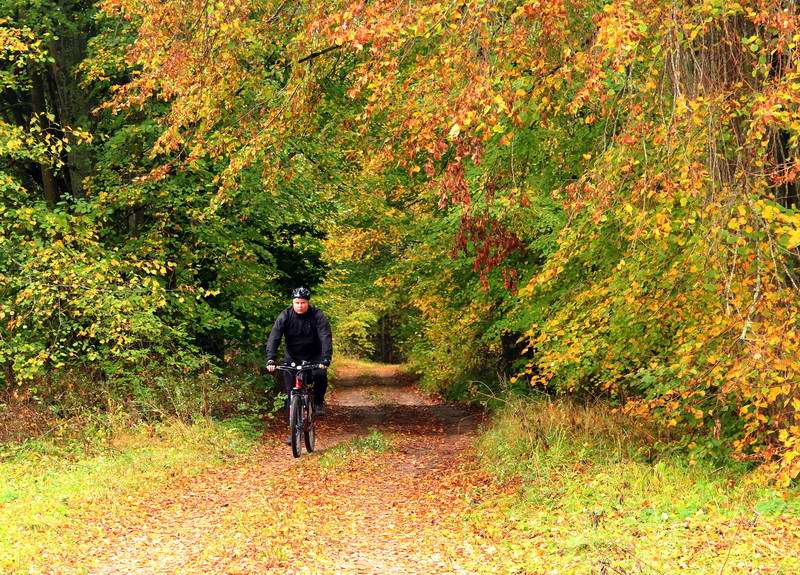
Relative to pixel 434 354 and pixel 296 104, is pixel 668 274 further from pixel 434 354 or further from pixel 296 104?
pixel 434 354

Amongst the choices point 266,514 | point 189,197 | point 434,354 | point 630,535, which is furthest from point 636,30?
point 434,354

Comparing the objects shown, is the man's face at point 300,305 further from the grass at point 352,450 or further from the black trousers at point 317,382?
the grass at point 352,450

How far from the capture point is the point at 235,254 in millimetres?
14648

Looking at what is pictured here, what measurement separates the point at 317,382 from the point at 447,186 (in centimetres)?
567

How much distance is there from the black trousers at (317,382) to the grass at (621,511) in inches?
99.6

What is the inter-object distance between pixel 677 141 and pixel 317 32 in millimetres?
3298

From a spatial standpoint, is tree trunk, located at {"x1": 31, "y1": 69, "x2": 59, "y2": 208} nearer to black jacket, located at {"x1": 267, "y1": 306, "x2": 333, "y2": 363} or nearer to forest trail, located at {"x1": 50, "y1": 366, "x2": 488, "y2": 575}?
black jacket, located at {"x1": 267, "y1": 306, "x2": 333, "y2": 363}

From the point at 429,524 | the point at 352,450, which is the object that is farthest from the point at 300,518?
the point at 352,450

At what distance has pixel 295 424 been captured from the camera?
11.2 m

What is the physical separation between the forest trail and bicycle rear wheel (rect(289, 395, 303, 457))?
20 centimetres

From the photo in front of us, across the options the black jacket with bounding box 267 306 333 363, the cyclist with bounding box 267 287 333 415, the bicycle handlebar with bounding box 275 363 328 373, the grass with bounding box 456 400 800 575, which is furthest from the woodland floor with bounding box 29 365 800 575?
the black jacket with bounding box 267 306 333 363

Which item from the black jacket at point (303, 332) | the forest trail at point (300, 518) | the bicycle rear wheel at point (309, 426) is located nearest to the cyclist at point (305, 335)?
the black jacket at point (303, 332)

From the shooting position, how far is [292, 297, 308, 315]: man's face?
432 inches

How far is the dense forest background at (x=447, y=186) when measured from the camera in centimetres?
668
